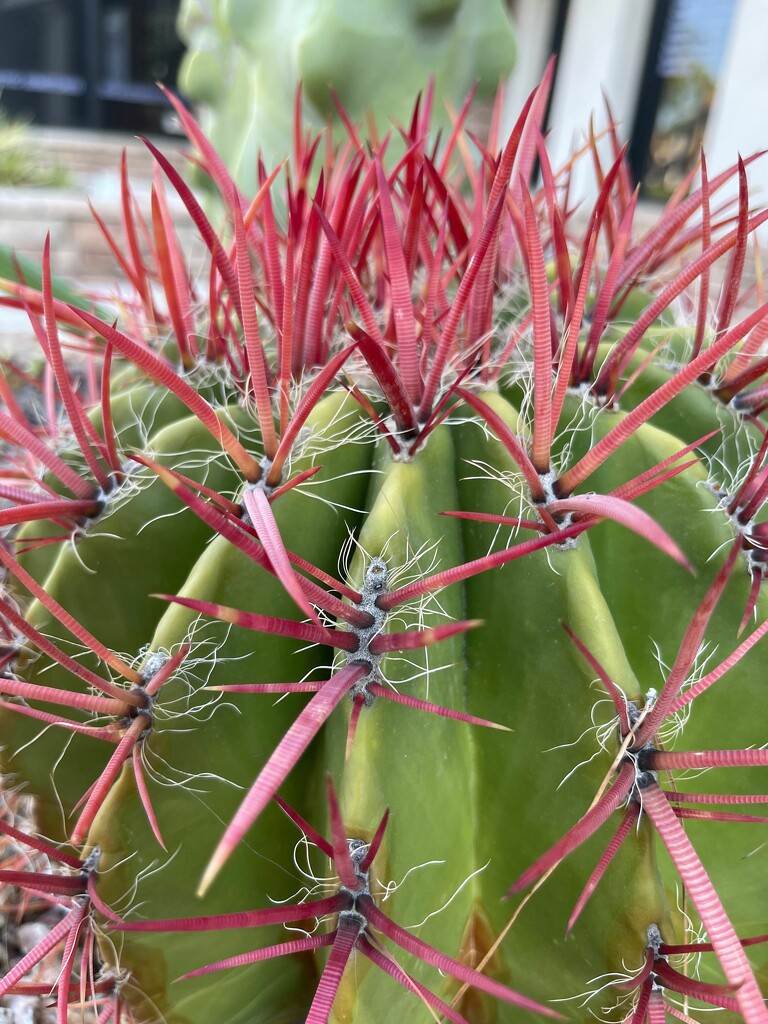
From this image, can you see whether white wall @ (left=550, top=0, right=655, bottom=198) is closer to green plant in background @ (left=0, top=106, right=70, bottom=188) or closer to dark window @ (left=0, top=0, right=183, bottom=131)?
green plant in background @ (left=0, top=106, right=70, bottom=188)

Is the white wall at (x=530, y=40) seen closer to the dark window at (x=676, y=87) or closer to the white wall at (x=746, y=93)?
the dark window at (x=676, y=87)

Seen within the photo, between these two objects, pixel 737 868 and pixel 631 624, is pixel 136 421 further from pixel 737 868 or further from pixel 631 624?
pixel 737 868

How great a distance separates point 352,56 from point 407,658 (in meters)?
1.00

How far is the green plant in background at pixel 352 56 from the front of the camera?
1.08 metres

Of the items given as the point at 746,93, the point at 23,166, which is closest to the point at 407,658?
the point at 746,93

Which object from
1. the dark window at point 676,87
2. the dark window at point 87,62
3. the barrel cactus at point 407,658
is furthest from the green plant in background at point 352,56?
the dark window at point 87,62

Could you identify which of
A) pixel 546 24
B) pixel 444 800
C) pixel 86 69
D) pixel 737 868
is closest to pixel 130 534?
pixel 444 800

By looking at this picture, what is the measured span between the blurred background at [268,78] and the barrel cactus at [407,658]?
0.30m

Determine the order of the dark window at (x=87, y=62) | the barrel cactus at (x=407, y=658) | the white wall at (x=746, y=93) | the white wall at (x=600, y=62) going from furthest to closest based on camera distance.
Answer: the dark window at (x=87, y=62), the white wall at (x=600, y=62), the white wall at (x=746, y=93), the barrel cactus at (x=407, y=658)

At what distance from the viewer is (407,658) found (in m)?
0.36

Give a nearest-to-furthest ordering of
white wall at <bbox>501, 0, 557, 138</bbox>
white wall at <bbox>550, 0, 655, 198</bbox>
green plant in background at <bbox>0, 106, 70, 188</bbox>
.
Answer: white wall at <bbox>550, 0, 655, 198</bbox>, white wall at <bbox>501, 0, 557, 138</bbox>, green plant in background at <bbox>0, 106, 70, 188</bbox>

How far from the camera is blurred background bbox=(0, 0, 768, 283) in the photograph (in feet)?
3.87

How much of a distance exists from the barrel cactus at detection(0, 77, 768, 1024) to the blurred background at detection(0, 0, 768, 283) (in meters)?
0.30

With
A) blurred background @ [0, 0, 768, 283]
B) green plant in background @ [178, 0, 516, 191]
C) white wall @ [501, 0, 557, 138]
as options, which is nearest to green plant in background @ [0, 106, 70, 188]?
blurred background @ [0, 0, 768, 283]
